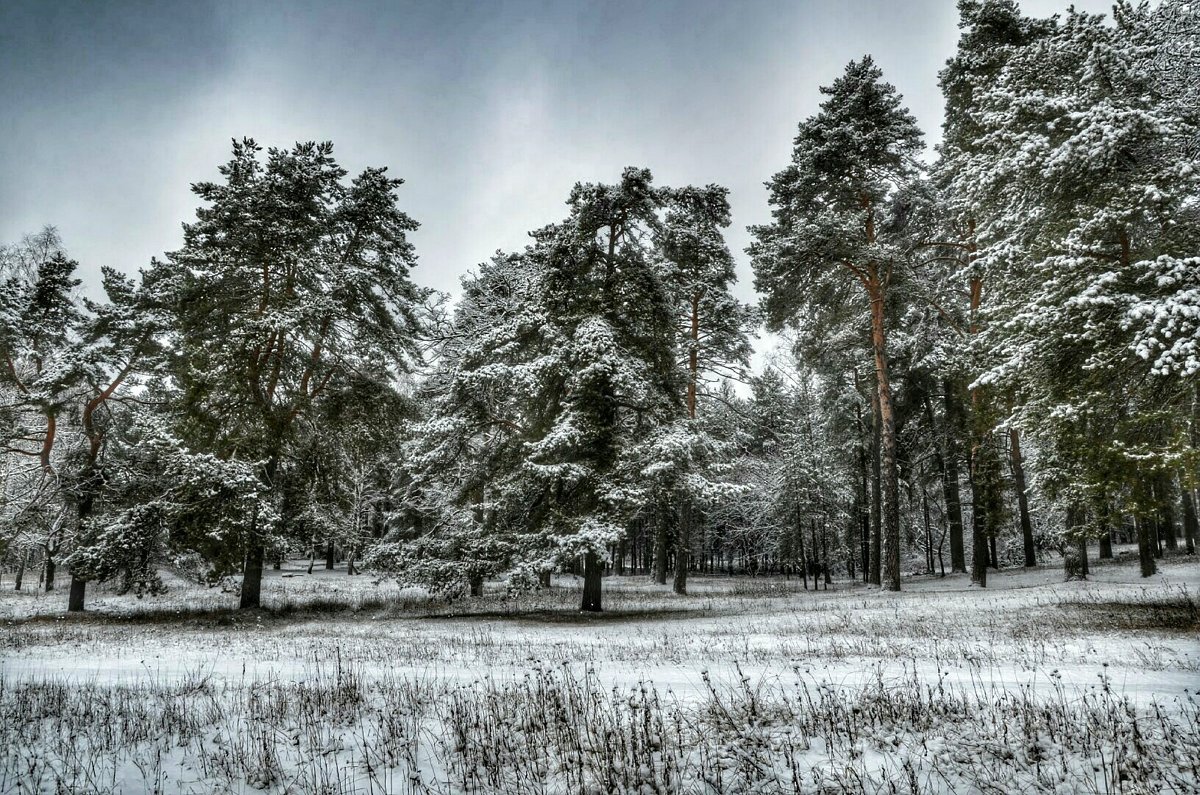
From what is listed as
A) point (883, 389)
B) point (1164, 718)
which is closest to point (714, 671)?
point (1164, 718)

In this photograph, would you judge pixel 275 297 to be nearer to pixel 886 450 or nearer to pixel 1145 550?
pixel 886 450

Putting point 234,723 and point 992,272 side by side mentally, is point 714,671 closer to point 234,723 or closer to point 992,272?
point 234,723

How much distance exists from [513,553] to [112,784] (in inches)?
446

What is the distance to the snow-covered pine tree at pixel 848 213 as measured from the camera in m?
17.8

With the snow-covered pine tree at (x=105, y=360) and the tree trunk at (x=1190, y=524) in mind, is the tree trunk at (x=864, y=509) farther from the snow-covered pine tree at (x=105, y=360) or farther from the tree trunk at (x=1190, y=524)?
the snow-covered pine tree at (x=105, y=360)

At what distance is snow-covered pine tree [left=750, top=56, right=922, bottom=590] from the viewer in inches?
703

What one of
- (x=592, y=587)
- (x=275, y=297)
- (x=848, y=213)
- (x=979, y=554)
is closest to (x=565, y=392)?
(x=592, y=587)

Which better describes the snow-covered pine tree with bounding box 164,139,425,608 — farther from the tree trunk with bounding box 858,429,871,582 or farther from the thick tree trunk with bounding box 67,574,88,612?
the tree trunk with bounding box 858,429,871,582

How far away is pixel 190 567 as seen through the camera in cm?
1605

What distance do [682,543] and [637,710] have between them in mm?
12442

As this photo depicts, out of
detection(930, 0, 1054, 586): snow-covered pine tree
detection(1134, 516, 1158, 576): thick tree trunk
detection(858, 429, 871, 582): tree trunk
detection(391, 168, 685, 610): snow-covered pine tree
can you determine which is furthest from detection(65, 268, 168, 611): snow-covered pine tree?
detection(1134, 516, 1158, 576): thick tree trunk

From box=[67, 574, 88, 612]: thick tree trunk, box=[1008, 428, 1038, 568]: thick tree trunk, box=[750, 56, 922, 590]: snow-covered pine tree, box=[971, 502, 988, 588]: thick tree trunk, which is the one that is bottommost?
box=[67, 574, 88, 612]: thick tree trunk

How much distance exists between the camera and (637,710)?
5.56m

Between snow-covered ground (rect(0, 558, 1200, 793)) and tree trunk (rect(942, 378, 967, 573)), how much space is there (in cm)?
1132
